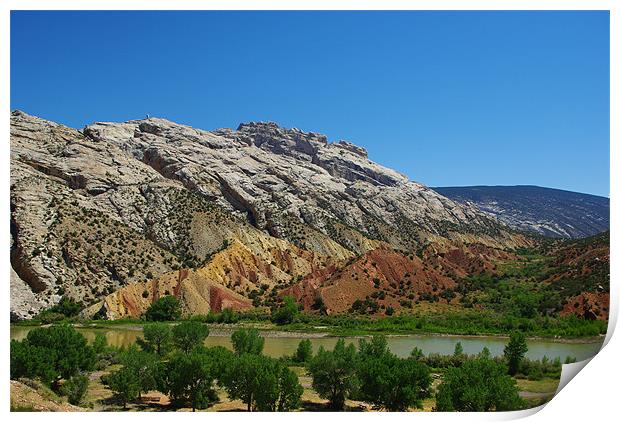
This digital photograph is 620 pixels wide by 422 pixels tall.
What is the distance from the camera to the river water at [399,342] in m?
28.8

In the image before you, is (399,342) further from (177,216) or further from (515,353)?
(177,216)

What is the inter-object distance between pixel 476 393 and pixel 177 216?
50048 millimetres

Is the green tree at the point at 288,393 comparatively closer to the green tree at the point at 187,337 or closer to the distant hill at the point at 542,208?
the green tree at the point at 187,337

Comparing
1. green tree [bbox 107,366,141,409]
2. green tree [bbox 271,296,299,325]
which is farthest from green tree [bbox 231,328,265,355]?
green tree [bbox 271,296,299,325]

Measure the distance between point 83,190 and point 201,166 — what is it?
67.5 ft

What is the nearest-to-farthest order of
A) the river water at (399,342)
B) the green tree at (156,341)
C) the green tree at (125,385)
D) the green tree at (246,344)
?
1. the green tree at (125,385)
2. the green tree at (246,344)
3. the green tree at (156,341)
4. the river water at (399,342)

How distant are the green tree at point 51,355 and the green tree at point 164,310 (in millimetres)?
18653

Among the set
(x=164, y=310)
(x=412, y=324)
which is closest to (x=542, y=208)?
(x=412, y=324)

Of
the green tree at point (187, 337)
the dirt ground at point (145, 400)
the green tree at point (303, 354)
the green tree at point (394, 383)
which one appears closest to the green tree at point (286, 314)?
the green tree at point (303, 354)

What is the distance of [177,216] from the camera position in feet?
199

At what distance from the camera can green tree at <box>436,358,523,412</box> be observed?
1429 centimetres

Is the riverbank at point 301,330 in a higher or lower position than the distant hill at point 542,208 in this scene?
lower
